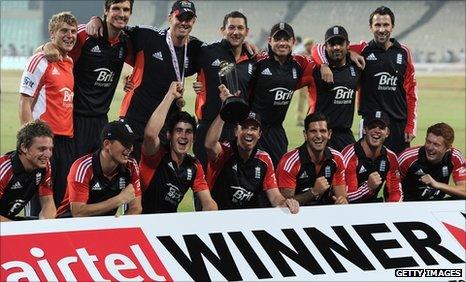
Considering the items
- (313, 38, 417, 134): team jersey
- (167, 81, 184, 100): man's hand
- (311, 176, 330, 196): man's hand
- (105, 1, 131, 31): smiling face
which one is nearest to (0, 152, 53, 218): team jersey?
(167, 81, 184, 100): man's hand

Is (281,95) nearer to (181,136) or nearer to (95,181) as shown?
(181,136)

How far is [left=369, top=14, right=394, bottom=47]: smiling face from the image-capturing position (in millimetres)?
8312

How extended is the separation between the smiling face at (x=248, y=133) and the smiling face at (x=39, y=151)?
1.56 meters

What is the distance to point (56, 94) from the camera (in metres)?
7.39

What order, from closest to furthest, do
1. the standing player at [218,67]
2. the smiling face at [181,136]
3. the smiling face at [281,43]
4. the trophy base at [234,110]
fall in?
the trophy base at [234,110], the smiling face at [181,136], the standing player at [218,67], the smiling face at [281,43]

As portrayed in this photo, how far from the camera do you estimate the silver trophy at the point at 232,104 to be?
645 cm

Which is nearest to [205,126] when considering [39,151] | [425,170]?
[425,170]

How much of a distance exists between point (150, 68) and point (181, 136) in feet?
3.77

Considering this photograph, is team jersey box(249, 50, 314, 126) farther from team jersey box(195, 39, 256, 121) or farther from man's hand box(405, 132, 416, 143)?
man's hand box(405, 132, 416, 143)

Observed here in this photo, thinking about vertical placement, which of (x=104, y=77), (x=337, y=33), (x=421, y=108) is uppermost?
(x=337, y=33)

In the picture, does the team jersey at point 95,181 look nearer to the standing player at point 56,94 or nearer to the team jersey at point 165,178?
the team jersey at point 165,178

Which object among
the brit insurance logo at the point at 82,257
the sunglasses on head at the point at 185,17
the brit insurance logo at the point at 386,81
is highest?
the sunglasses on head at the point at 185,17

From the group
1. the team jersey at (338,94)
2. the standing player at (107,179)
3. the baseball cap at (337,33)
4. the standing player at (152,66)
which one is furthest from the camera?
the team jersey at (338,94)

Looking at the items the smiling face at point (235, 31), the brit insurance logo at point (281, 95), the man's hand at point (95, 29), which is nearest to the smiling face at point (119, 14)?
the man's hand at point (95, 29)
